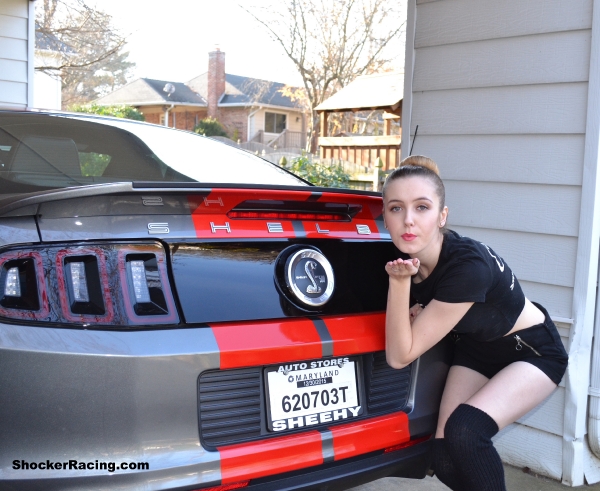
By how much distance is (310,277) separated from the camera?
1.97 metres

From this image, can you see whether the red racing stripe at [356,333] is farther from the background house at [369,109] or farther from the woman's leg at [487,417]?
the background house at [369,109]

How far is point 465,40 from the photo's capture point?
11.3 feet

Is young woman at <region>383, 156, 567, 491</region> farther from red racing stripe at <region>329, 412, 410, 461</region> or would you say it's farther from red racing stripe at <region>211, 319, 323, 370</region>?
red racing stripe at <region>211, 319, 323, 370</region>

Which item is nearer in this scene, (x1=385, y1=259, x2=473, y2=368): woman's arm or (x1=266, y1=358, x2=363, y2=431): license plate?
(x1=266, y1=358, x2=363, y2=431): license plate

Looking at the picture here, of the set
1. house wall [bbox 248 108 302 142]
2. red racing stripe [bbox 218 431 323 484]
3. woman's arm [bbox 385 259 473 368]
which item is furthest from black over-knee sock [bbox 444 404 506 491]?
house wall [bbox 248 108 302 142]

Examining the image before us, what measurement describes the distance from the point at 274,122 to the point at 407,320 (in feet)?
113

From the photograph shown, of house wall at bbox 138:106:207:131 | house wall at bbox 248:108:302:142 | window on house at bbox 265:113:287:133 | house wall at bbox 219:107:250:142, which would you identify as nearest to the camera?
house wall at bbox 219:107:250:142

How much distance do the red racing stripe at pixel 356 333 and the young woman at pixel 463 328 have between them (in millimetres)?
55

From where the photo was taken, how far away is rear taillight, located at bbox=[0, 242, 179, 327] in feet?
5.28

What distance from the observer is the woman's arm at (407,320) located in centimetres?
195

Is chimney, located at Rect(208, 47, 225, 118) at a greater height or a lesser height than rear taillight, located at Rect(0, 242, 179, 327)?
greater

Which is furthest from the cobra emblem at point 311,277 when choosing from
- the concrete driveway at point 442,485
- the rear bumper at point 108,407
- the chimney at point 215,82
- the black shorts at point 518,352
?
the chimney at point 215,82

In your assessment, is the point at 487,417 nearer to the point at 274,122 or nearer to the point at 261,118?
the point at 261,118

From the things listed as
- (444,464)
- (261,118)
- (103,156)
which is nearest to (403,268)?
(444,464)
